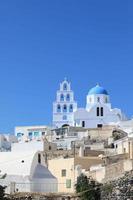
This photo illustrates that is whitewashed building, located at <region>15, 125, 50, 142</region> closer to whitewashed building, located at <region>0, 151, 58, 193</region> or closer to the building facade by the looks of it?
the building facade

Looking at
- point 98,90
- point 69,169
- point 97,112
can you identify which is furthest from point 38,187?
point 98,90

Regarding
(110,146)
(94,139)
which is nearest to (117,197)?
(110,146)

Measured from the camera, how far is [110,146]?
57.0 m

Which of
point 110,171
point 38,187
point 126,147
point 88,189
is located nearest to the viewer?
point 110,171

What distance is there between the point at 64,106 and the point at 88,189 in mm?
55001

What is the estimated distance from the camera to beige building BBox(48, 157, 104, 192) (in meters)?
42.2

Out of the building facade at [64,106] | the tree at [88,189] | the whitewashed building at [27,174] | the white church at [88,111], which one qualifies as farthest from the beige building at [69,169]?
the building facade at [64,106]

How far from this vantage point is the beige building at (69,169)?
42.2 m

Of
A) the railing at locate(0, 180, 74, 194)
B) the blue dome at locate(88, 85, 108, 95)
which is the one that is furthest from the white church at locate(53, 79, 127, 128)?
the railing at locate(0, 180, 74, 194)

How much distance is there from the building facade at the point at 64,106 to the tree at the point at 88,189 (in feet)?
157

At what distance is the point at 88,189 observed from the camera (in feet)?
119

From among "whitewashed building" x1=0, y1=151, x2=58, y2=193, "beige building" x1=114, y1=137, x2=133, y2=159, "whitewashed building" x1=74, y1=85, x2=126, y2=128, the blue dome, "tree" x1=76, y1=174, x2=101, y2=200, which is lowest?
"tree" x1=76, y1=174, x2=101, y2=200

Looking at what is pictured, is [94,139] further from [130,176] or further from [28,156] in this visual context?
[130,176]

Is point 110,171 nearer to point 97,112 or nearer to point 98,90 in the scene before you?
point 97,112
